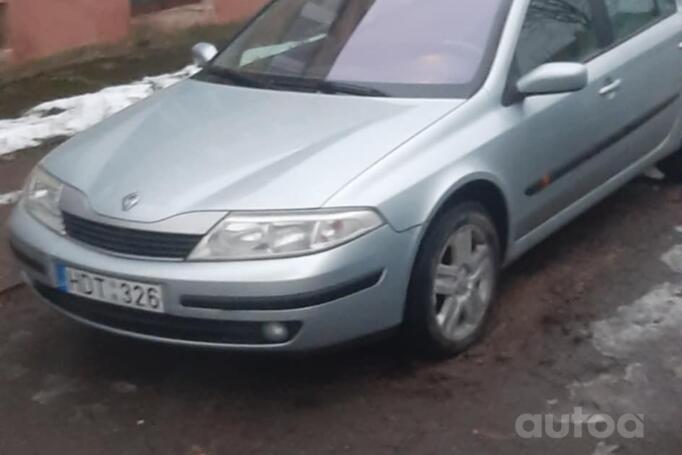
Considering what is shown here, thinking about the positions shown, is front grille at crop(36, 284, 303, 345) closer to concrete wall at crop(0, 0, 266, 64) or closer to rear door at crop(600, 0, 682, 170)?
rear door at crop(600, 0, 682, 170)

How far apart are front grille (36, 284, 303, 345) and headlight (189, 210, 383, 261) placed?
0.76 feet

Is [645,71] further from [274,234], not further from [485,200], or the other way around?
[274,234]

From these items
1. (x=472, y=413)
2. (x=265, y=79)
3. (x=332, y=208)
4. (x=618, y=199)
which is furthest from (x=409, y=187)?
(x=618, y=199)

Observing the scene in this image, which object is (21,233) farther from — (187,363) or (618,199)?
(618,199)

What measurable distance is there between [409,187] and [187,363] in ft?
3.77

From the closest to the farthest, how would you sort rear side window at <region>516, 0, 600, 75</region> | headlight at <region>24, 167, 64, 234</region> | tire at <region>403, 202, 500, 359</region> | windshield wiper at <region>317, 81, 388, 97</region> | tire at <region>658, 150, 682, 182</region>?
tire at <region>403, 202, 500, 359</region>, headlight at <region>24, 167, 64, 234</region>, windshield wiper at <region>317, 81, 388, 97</region>, rear side window at <region>516, 0, 600, 75</region>, tire at <region>658, 150, 682, 182</region>

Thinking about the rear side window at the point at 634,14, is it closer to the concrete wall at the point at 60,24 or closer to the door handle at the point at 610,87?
the door handle at the point at 610,87

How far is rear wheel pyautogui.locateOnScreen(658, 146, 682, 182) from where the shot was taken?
6.53 meters

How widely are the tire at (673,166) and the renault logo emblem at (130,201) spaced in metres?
3.25

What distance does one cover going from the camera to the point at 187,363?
4793 millimetres

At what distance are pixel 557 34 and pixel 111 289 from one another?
226 centimetres

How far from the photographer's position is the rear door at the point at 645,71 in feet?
18.4

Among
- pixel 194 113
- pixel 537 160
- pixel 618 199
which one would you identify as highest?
pixel 194 113

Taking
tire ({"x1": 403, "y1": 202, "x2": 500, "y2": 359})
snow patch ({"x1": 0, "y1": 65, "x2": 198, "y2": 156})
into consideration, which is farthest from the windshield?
snow patch ({"x1": 0, "y1": 65, "x2": 198, "y2": 156})
